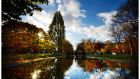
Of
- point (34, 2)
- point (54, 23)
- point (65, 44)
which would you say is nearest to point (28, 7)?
point (34, 2)

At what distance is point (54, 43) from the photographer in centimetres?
1379

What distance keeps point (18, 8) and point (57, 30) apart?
404 cm

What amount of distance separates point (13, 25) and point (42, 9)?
4.95ft

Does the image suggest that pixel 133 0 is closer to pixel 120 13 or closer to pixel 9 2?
pixel 120 13

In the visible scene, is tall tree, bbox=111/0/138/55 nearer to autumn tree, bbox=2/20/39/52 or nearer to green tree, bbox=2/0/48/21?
green tree, bbox=2/0/48/21

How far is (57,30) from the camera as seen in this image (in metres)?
14.1

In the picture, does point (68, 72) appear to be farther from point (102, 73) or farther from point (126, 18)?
point (126, 18)

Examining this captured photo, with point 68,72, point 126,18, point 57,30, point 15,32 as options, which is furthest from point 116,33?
point 15,32

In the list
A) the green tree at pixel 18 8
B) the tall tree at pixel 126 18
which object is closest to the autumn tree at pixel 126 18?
the tall tree at pixel 126 18

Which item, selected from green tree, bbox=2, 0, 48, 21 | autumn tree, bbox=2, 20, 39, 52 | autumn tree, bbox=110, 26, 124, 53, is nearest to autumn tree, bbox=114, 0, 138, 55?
autumn tree, bbox=110, 26, 124, 53

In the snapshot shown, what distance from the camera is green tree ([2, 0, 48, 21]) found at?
33.0 ft

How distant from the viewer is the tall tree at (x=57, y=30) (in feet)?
40.4

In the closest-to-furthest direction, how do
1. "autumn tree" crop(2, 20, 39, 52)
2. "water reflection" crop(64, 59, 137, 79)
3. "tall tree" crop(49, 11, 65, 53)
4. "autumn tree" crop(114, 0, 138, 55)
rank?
"autumn tree" crop(2, 20, 39, 52), "autumn tree" crop(114, 0, 138, 55), "water reflection" crop(64, 59, 137, 79), "tall tree" crop(49, 11, 65, 53)

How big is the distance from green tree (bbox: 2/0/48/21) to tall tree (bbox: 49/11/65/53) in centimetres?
169
